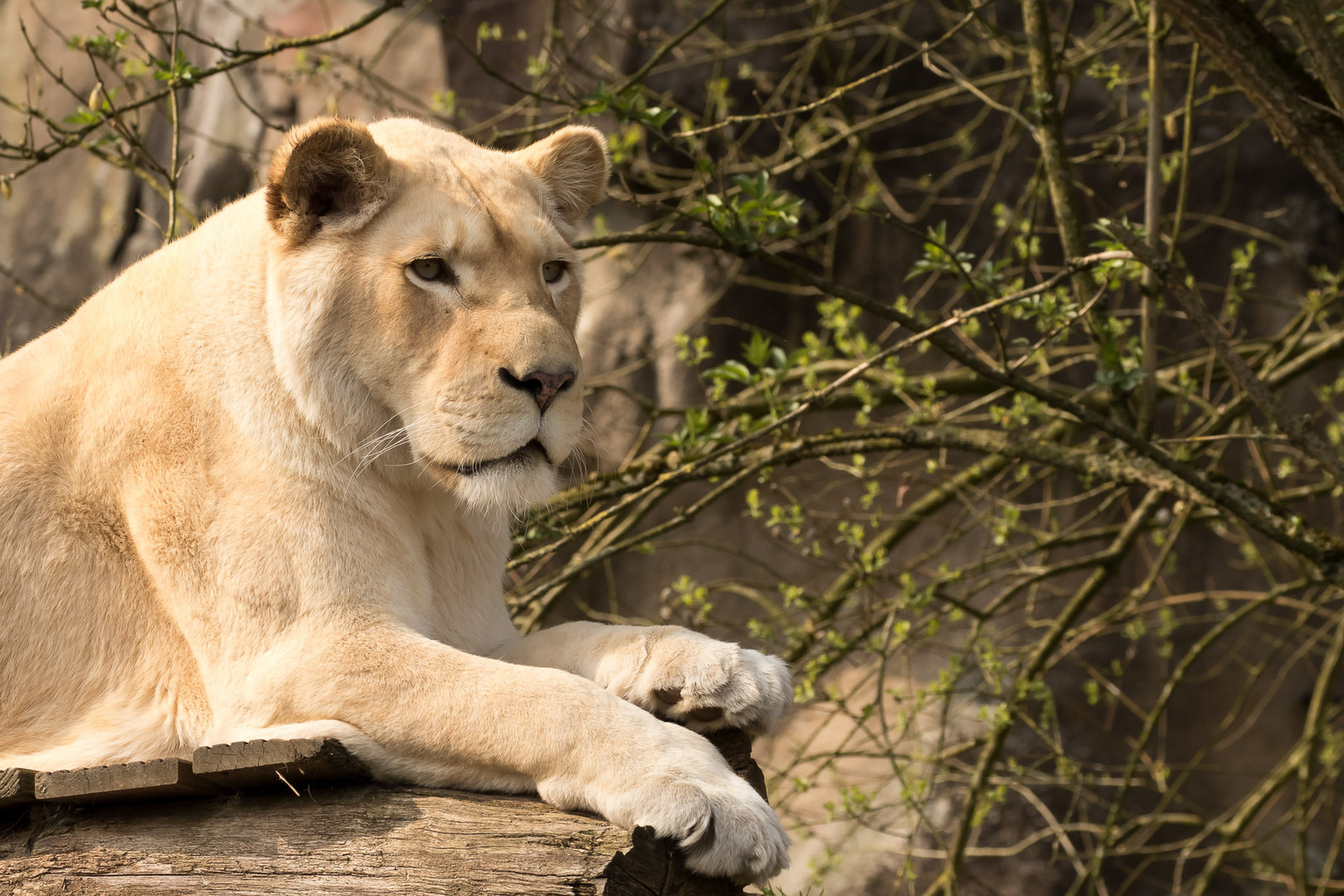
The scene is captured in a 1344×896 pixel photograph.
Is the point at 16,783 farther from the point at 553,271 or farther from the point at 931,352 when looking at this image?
the point at 931,352

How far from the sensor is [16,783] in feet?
8.16

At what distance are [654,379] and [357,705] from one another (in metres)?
6.95

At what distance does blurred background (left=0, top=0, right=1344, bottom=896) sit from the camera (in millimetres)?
4027

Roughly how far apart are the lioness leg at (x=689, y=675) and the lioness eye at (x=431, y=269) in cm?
91

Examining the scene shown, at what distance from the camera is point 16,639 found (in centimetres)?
285

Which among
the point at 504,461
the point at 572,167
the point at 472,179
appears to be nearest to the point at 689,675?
the point at 504,461

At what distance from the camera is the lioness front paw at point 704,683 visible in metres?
2.55

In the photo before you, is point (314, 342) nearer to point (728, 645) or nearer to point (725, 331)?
point (728, 645)

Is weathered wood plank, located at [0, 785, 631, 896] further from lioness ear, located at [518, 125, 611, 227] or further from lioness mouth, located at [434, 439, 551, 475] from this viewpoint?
lioness ear, located at [518, 125, 611, 227]

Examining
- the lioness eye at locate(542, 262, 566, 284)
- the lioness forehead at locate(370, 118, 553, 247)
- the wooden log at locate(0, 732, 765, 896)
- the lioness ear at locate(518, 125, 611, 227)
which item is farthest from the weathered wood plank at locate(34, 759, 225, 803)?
the lioness ear at locate(518, 125, 611, 227)

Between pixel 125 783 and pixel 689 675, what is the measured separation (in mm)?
1138

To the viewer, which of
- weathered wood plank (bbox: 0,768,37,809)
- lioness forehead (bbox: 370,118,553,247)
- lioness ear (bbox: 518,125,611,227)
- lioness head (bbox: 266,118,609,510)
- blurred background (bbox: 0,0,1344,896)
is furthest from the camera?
blurred background (bbox: 0,0,1344,896)

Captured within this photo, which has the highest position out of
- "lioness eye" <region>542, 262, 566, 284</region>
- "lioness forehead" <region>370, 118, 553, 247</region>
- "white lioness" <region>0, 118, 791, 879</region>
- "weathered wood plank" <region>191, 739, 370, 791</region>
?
"lioness forehead" <region>370, 118, 553, 247</region>

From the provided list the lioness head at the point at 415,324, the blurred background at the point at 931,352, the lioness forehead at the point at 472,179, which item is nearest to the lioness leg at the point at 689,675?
the lioness head at the point at 415,324
